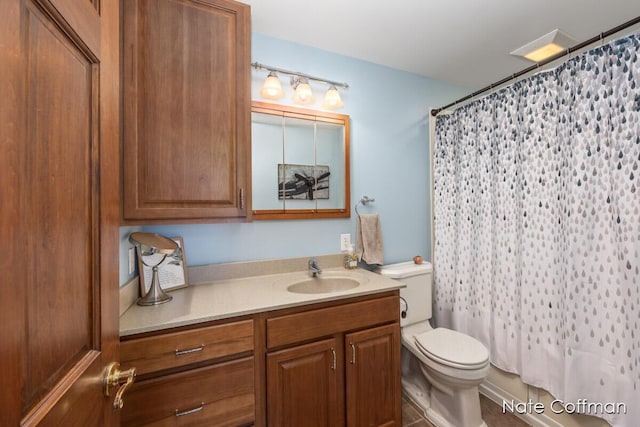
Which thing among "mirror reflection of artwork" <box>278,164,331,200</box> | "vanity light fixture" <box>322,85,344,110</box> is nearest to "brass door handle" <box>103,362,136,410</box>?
"mirror reflection of artwork" <box>278,164,331,200</box>

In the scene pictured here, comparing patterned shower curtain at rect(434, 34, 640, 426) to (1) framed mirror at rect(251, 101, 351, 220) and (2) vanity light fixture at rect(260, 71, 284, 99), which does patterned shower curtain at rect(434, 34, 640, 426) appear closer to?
(1) framed mirror at rect(251, 101, 351, 220)

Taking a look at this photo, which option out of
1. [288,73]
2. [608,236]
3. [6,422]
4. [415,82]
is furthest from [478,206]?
[6,422]

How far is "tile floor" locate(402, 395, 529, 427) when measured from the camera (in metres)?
1.70

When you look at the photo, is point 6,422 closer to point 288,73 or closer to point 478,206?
point 288,73

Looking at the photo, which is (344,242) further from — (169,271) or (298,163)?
(169,271)

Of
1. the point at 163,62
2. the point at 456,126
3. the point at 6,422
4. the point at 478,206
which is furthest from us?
the point at 456,126

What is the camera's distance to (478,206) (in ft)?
6.31

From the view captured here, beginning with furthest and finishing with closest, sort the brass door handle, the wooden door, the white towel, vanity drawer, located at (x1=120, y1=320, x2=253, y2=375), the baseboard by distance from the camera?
1. the white towel
2. the baseboard
3. vanity drawer, located at (x1=120, y1=320, x2=253, y2=375)
4. the brass door handle
5. the wooden door

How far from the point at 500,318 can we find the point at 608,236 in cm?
77

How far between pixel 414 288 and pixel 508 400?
2.88 feet

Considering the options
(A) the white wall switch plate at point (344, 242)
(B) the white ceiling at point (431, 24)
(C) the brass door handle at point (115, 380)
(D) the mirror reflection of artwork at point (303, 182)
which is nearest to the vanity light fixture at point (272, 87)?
(B) the white ceiling at point (431, 24)

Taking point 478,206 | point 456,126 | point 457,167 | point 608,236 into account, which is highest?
point 456,126

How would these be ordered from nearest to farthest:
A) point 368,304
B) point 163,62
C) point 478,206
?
point 163,62 → point 368,304 → point 478,206

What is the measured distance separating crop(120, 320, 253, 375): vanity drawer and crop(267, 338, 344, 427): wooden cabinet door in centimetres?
18
